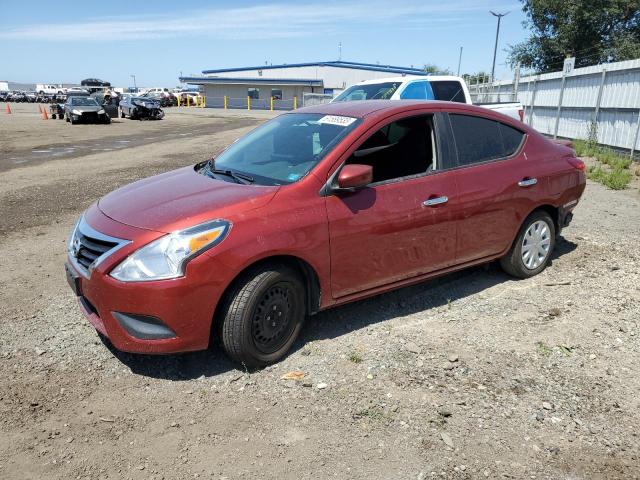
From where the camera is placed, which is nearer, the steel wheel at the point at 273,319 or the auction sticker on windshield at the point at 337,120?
the steel wheel at the point at 273,319

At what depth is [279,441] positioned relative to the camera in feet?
9.52

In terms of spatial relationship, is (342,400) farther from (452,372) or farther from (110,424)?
(110,424)

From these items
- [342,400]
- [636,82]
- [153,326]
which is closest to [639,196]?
[636,82]

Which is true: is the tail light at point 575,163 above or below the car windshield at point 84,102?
above

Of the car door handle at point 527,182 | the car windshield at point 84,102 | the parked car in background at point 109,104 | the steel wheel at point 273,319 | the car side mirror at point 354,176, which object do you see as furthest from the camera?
the parked car in background at point 109,104

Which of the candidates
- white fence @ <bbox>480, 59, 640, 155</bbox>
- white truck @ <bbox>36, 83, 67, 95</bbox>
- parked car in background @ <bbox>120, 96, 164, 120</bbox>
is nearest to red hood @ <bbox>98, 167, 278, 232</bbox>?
white fence @ <bbox>480, 59, 640, 155</bbox>

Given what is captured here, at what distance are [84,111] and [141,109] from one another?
650 centimetres

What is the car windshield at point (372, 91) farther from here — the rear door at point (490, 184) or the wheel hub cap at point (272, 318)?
the wheel hub cap at point (272, 318)

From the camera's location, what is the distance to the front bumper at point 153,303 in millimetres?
3154

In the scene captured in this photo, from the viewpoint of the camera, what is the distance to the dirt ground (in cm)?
276


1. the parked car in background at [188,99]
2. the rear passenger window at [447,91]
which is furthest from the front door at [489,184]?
the parked car in background at [188,99]

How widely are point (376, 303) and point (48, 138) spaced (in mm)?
20196

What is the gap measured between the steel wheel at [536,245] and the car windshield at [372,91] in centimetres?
587

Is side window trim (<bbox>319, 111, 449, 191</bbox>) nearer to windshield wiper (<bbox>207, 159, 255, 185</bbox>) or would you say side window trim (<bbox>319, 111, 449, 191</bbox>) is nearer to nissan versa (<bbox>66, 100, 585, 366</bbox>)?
nissan versa (<bbox>66, 100, 585, 366</bbox>)
